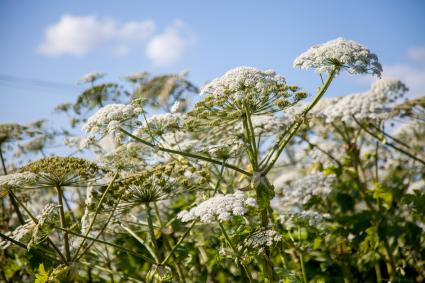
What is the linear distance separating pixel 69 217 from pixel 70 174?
2.52 meters

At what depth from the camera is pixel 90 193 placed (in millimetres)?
5117

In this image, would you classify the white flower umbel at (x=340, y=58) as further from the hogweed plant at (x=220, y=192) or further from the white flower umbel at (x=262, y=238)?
the white flower umbel at (x=262, y=238)

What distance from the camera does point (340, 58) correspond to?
14.5ft

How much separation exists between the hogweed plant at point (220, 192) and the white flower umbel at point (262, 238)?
0.02 metres

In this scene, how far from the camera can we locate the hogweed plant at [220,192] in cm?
448

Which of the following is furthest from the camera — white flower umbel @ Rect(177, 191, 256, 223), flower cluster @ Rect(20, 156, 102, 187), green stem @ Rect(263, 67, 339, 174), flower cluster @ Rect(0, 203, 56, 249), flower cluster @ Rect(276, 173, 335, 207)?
flower cluster @ Rect(276, 173, 335, 207)

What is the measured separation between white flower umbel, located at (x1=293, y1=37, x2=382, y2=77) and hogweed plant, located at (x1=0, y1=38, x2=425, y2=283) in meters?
0.02

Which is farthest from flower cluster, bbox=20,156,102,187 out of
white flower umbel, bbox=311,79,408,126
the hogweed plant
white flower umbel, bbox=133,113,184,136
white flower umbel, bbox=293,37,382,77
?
white flower umbel, bbox=311,79,408,126

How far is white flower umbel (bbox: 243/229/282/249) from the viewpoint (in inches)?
159

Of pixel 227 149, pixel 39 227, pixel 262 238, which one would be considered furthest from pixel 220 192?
pixel 39 227

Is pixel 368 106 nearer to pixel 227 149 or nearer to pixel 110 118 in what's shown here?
pixel 227 149

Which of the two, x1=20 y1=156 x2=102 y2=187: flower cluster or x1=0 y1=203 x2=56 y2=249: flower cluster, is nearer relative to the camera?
x1=0 y1=203 x2=56 y2=249: flower cluster

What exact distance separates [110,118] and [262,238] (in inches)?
79.6

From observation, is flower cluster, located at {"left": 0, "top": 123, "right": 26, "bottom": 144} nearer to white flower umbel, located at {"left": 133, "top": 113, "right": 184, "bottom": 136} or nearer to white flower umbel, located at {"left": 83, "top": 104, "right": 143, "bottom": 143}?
white flower umbel, located at {"left": 83, "top": 104, "right": 143, "bottom": 143}
